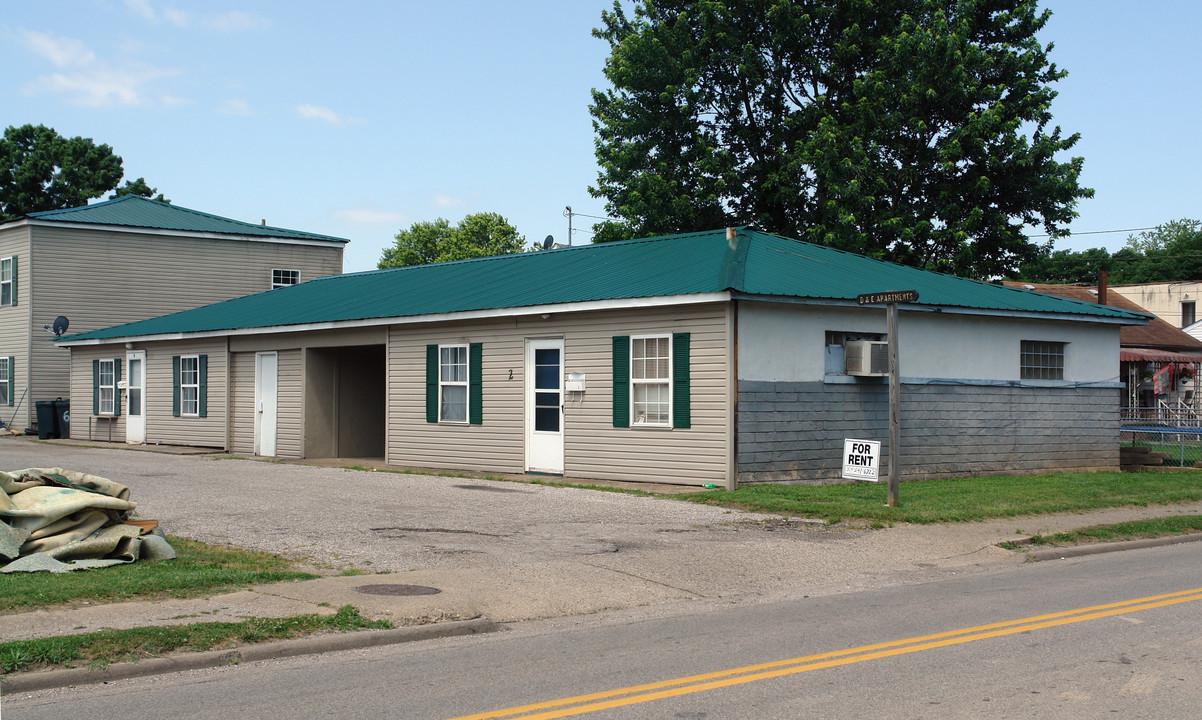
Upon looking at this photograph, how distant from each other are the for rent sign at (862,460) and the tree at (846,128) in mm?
15465

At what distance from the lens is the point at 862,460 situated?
15.3 meters

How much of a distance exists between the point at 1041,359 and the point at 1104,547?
953 cm

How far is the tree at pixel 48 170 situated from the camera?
54.5m

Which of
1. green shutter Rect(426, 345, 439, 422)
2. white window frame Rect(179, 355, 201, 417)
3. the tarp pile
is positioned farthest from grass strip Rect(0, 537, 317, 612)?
white window frame Rect(179, 355, 201, 417)

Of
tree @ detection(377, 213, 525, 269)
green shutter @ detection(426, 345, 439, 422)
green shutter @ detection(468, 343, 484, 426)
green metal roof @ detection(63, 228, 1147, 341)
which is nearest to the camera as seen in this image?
green metal roof @ detection(63, 228, 1147, 341)

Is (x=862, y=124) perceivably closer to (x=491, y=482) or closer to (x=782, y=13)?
(x=782, y=13)

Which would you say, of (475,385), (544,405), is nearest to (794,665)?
(544,405)

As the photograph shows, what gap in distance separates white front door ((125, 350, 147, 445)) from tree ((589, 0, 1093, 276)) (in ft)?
47.7

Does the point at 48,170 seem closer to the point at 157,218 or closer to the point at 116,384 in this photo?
the point at 157,218

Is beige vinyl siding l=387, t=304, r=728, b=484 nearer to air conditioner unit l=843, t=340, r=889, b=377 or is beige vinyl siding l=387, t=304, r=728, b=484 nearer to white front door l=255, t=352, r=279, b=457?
air conditioner unit l=843, t=340, r=889, b=377

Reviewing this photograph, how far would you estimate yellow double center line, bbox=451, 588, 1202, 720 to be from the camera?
612cm

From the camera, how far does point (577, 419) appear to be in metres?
19.1

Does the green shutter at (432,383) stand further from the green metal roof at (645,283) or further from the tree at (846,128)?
the tree at (846,128)

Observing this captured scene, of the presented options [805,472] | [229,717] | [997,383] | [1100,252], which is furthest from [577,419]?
[1100,252]
